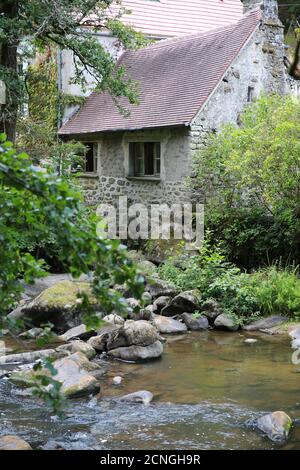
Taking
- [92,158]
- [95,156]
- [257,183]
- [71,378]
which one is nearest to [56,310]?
[71,378]

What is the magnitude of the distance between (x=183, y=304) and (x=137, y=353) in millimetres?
2908

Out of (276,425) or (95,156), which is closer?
(276,425)

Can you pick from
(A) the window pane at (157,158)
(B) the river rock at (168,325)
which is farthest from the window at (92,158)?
(B) the river rock at (168,325)

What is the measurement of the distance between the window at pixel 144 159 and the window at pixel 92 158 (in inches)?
69.6

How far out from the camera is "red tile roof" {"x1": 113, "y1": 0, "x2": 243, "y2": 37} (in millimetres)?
23148

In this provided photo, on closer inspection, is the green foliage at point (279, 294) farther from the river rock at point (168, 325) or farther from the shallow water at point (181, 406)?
the river rock at point (168, 325)

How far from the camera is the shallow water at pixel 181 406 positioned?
7.06 metres

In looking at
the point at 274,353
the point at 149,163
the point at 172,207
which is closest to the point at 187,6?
the point at 149,163

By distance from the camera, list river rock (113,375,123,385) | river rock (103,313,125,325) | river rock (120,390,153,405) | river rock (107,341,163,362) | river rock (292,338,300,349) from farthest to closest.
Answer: river rock (103,313,125,325) → river rock (292,338,300,349) → river rock (107,341,163,362) → river rock (113,375,123,385) → river rock (120,390,153,405)

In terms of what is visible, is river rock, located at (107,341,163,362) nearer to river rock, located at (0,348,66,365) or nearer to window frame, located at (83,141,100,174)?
river rock, located at (0,348,66,365)

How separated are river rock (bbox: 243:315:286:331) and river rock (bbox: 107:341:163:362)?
95.7 inches

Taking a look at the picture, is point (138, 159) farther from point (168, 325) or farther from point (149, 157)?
point (168, 325)

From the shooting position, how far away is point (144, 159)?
1842cm

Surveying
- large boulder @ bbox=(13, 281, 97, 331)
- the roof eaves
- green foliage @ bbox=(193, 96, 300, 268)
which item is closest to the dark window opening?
the roof eaves
